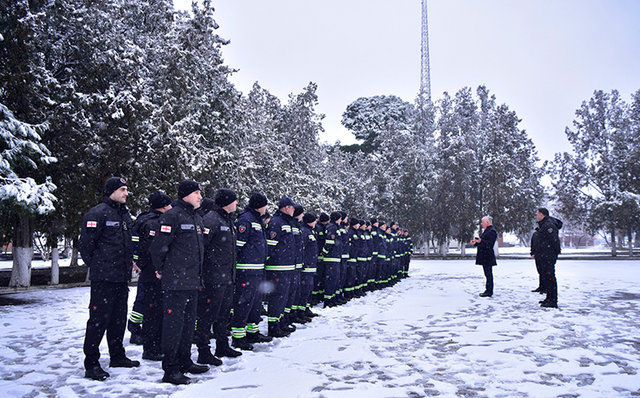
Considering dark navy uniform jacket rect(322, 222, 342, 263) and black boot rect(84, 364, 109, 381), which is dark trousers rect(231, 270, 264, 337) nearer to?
black boot rect(84, 364, 109, 381)

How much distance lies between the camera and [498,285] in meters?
16.9

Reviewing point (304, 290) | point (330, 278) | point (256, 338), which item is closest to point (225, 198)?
point (256, 338)

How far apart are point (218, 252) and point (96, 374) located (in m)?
2.01

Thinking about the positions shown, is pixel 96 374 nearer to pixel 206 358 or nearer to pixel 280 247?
pixel 206 358

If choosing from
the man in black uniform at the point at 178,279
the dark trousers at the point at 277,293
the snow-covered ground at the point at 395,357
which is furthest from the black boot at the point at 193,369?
the dark trousers at the point at 277,293

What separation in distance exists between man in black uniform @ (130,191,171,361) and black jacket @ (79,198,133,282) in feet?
1.67

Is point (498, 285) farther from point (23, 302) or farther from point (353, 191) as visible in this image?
point (353, 191)

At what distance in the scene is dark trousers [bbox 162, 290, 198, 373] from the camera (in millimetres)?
5469

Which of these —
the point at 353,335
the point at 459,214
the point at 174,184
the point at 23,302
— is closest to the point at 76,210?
the point at 174,184

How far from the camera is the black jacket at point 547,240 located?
1169cm

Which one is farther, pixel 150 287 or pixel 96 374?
pixel 150 287

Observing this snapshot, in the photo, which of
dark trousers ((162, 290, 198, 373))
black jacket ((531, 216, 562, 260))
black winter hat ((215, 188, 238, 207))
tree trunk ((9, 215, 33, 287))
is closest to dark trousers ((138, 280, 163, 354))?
dark trousers ((162, 290, 198, 373))

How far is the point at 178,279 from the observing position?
18.2 ft

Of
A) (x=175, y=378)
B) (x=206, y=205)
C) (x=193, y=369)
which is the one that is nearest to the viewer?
(x=175, y=378)
